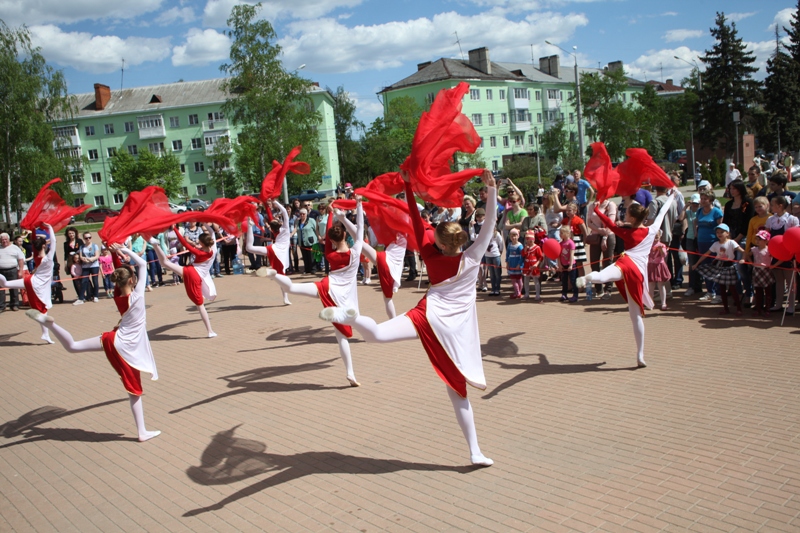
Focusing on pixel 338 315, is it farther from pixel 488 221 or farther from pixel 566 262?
pixel 566 262

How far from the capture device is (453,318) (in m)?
5.11

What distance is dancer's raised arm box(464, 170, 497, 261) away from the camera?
5.04 metres

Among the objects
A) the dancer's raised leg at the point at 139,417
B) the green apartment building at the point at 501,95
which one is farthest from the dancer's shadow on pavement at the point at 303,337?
the green apartment building at the point at 501,95

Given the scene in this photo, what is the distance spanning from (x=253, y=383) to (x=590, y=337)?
5133 millimetres

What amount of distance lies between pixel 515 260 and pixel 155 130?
64.1 m

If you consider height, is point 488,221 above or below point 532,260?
above

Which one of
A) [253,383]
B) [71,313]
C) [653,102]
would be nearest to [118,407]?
[253,383]

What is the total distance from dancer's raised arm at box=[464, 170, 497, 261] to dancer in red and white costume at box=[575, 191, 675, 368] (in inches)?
104

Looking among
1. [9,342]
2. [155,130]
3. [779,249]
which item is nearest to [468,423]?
[779,249]

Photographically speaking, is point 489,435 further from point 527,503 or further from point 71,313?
point 71,313

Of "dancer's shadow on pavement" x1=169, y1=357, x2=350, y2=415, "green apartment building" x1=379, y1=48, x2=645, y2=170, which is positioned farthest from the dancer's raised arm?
"green apartment building" x1=379, y1=48, x2=645, y2=170

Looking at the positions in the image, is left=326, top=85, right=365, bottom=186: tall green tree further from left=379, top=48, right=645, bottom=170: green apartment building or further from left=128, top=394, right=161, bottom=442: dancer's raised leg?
left=128, top=394, right=161, bottom=442: dancer's raised leg

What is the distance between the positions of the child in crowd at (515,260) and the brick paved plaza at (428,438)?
8.72ft

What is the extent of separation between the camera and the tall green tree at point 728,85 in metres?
51.4
